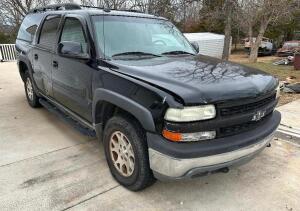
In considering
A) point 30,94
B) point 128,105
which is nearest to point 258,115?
point 128,105

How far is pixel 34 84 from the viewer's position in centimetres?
569

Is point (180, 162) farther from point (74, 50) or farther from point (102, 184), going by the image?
point (74, 50)

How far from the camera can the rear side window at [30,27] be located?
5500 mm

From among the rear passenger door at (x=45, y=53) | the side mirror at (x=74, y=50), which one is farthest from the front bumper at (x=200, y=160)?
the rear passenger door at (x=45, y=53)

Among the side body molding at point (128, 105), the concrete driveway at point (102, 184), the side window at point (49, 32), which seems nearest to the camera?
the side body molding at point (128, 105)

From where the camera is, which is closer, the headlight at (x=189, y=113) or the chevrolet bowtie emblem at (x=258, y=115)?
the headlight at (x=189, y=113)

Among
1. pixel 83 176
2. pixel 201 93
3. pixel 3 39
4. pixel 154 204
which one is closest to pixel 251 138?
pixel 201 93

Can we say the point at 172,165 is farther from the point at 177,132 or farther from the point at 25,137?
the point at 25,137

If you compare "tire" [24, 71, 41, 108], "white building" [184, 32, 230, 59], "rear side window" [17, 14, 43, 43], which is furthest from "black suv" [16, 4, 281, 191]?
"white building" [184, 32, 230, 59]

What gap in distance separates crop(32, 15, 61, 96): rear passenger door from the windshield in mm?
1147

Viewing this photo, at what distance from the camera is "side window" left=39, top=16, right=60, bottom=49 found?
15.1ft

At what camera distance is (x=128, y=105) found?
2.91 metres

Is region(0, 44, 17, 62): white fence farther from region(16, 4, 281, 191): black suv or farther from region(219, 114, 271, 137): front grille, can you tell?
region(219, 114, 271, 137): front grille

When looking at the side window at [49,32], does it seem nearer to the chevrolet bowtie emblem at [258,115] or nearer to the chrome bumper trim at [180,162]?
the chrome bumper trim at [180,162]
